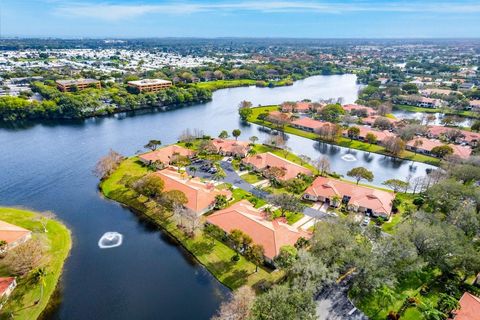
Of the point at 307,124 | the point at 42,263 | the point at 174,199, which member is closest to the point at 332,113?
the point at 307,124

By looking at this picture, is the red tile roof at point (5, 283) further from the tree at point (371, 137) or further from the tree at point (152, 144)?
the tree at point (371, 137)

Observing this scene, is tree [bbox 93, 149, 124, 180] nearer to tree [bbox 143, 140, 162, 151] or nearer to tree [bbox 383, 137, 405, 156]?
tree [bbox 143, 140, 162, 151]

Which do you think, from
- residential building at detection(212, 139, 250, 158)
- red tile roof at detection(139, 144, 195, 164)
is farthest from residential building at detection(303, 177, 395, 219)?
red tile roof at detection(139, 144, 195, 164)

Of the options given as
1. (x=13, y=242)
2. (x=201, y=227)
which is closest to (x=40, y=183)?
(x=13, y=242)

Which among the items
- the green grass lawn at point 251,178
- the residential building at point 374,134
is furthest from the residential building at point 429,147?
the green grass lawn at point 251,178

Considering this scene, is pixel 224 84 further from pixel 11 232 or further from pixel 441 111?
pixel 11 232

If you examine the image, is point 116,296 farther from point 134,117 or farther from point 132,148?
point 134,117
